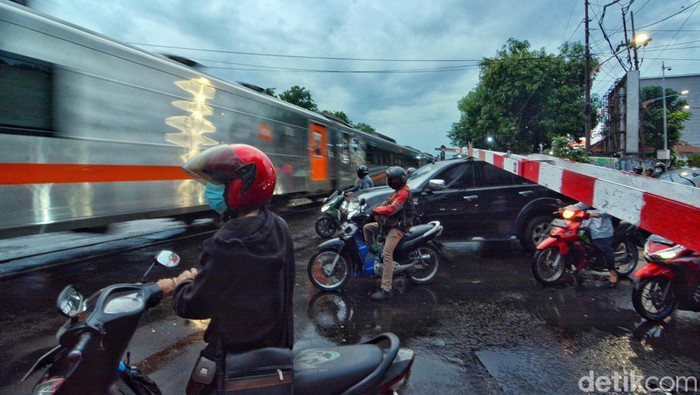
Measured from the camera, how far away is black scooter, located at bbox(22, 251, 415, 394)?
1.43 metres

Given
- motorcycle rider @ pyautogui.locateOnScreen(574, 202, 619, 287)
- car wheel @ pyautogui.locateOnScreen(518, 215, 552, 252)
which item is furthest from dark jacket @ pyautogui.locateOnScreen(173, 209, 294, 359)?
car wheel @ pyautogui.locateOnScreen(518, 215, 552, 252)

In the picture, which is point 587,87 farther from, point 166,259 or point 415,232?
point 166,259

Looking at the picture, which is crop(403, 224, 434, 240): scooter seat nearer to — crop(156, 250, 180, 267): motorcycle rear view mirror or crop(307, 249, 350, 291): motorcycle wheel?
crop(307, 249, 350, 291): motorcycle wheel

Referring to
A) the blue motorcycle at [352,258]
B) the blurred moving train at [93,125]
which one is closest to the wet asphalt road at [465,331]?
the blue motorcycle at [352,258]

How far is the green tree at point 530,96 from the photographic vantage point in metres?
23.9

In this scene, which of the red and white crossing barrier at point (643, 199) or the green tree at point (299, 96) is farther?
the green tree at point (299, 96)

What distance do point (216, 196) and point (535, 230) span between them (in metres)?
6.42

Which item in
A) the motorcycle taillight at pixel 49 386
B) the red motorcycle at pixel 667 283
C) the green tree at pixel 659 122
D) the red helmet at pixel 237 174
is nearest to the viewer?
the motorcycle taillight at pixel 49 386

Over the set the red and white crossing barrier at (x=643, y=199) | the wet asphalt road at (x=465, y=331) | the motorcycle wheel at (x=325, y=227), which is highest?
the red and white crossing barrier at (x=643, y=199)

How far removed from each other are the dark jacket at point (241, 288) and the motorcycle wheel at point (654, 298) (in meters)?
4.05

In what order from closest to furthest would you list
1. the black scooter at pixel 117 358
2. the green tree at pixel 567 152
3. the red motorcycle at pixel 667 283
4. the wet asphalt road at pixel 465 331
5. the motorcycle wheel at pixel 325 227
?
1. the black scooter at pixel 117 358
2. the wet asphalt road at pixel 465 331
3. the red motorcycle at pixel 667 283
4. the motorcycle wheel at pixel 325 227
5. the green tree at pixel 567 152

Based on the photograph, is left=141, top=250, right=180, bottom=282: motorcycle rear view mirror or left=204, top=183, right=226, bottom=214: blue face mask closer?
left=204, top=183, right=226, bottom=214: blue face mask

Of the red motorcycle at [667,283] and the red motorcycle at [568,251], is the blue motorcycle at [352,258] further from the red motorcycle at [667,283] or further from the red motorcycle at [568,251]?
the red motorcycle at [667,283]

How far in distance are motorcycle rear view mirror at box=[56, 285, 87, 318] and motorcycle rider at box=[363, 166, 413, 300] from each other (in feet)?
11.7
